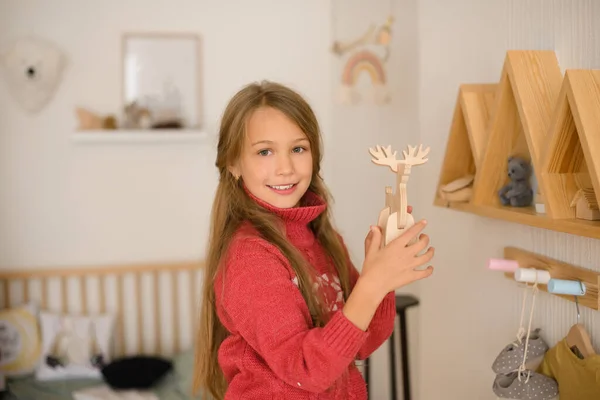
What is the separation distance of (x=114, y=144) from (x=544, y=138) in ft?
6.95

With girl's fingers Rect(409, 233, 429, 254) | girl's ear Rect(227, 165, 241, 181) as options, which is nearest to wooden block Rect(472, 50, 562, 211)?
girl's fingers Rect(409, 233, 429, 254)

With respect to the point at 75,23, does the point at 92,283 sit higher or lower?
lower

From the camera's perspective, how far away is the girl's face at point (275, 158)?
41.6 inches

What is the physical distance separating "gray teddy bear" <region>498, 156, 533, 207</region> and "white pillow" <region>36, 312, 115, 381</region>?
6.41 feet

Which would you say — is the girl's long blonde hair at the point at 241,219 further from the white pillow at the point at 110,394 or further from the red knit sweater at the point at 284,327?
the white pillow at the point at 110,394

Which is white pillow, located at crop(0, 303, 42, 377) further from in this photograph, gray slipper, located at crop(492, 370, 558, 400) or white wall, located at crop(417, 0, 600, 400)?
gray slipper, located at crop(492, 370, 558, 400)

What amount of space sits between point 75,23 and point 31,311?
1.26 m

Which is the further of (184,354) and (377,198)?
(184,354)

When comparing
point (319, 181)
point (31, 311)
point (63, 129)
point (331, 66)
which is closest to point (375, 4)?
point (331, 66)

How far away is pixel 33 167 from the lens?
265 centimetres

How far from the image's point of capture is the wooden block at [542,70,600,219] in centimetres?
83

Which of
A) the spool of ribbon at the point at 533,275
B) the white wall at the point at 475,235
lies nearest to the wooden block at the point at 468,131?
the white wall at the point at 475,235

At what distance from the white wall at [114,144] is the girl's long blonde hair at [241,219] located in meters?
1.61

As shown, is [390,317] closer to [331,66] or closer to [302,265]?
[302,265]
